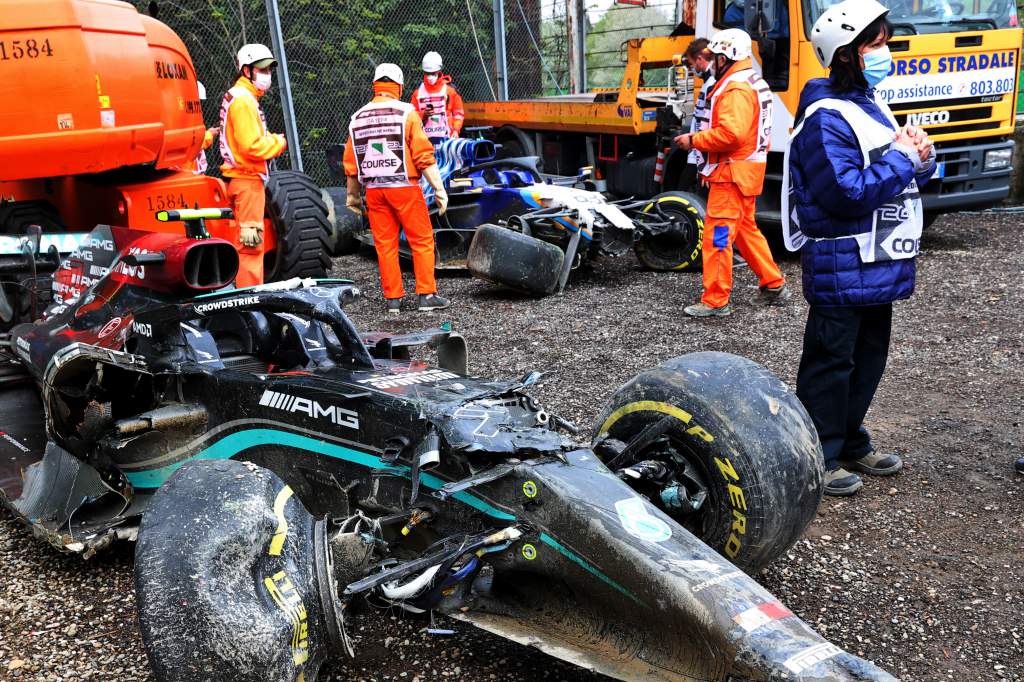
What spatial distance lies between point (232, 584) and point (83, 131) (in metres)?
3.97

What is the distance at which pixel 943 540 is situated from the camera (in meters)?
3.72

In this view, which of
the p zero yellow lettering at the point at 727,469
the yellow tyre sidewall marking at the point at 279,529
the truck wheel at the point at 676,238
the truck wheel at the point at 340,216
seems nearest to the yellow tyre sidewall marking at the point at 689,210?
the truck wheel at the point at 676,238

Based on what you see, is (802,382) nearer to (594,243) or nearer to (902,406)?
(902,406)

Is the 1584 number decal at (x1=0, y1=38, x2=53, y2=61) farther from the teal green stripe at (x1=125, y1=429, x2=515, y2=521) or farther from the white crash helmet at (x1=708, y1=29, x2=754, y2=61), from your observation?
the white crash helmet at (x1=708, y1=29, x2=754, y2=61)

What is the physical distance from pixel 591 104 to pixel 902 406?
7030 mm

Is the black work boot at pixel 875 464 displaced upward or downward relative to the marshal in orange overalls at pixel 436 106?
downward

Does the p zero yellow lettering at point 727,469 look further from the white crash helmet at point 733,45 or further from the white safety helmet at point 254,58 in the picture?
the white safety helmet at point 254,58

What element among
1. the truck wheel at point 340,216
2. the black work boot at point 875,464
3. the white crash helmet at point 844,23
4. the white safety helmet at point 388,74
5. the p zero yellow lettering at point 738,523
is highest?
the white safety helmet at point 388,74

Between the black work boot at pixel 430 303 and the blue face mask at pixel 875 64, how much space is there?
4.80 metres

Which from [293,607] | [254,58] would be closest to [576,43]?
[254,58]

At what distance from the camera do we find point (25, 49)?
16.5ft

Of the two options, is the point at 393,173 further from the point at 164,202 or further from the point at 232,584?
the point at 232,584

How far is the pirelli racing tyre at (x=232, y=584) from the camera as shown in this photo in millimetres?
2236

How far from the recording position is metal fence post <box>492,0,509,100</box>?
14281 mm
